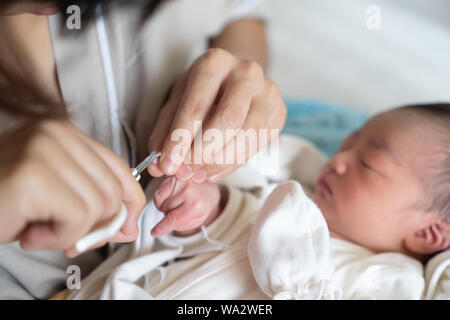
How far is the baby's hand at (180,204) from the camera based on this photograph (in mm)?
438

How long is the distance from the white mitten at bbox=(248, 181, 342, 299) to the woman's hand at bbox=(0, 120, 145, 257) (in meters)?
0.23

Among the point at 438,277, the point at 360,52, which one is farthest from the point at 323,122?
the point at 438,277

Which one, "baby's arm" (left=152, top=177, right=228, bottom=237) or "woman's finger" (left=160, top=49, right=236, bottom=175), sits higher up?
"woman's finger" (left=160, top=49, right=236, bottom=175)

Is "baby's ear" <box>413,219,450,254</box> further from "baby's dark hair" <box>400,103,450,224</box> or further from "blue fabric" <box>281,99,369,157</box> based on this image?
"blue fabric" <box>281,99,369,157</box>

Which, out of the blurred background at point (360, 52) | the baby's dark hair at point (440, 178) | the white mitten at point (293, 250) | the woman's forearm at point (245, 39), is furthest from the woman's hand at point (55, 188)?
the blurred background at point (360, 52)

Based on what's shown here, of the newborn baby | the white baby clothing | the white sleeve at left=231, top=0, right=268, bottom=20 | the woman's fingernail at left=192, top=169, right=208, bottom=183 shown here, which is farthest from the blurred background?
the woman's fingernail at left=192, top=169, right=208, bottom=183

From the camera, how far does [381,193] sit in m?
0.56

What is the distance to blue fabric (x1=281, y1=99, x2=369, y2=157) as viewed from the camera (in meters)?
0.93

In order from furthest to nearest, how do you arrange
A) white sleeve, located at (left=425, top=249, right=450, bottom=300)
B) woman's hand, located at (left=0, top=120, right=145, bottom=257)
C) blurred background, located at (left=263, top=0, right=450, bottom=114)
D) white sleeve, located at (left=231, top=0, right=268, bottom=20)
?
blurred background, located at (left=263, top=0, right=450, bottom=114) < white sleeve, located at (left=231, top=0, right=268, bottom=20) < white sleeve, located at (left=425, top=249, right=450, bottom=300) < woman's hand, located at (left=0, top=120, right=145, bottom=257)

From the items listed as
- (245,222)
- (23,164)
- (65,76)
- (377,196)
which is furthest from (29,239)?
(377,196)

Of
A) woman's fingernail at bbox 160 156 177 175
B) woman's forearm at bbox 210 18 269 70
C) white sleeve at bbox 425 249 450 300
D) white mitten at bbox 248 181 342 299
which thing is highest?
woman's forearm at bbox 210 18 269 70

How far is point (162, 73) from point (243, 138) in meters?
0.21

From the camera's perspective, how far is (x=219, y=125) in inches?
15.4

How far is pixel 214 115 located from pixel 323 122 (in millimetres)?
643
